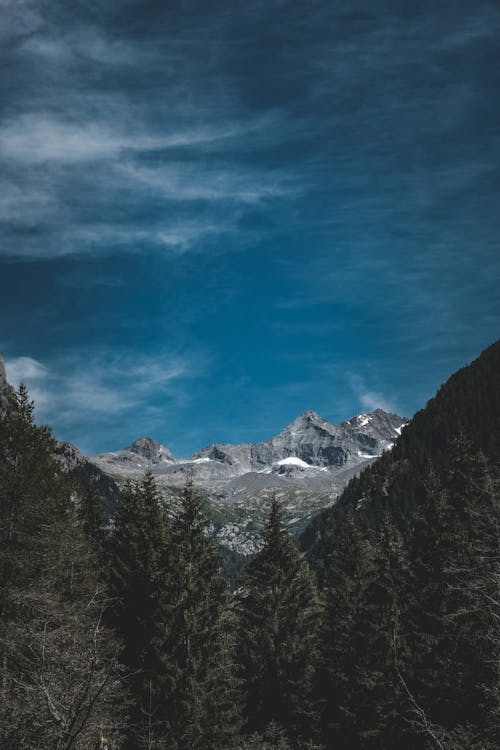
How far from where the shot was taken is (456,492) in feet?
126

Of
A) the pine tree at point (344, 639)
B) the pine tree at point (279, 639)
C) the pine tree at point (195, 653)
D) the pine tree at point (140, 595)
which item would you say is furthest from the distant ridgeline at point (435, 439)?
the pine tree at point (195, 653)

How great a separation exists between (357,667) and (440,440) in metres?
164

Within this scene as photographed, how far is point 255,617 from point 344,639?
5446 millimetres

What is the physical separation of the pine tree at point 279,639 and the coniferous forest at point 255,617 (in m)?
0.08

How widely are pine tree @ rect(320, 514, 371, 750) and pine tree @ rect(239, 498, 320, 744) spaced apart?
3.50ft

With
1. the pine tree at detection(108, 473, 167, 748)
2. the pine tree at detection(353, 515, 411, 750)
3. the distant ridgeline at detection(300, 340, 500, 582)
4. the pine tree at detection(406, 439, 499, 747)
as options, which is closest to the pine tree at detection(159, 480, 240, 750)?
the pine tree at detection(108, 473, 167, 748)

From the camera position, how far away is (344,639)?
38969mm

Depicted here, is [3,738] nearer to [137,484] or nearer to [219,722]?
[219,722]

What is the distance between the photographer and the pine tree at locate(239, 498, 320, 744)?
126 feet

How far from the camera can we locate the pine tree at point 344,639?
3634 cm

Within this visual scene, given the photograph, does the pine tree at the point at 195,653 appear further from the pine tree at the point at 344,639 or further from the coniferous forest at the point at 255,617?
the pine tree at the point at 344,639

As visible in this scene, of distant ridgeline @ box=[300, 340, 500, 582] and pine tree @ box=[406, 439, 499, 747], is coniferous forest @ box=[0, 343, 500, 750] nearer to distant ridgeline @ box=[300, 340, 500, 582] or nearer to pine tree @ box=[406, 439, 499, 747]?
pine tree @ box=[406, 439, 499, 747]

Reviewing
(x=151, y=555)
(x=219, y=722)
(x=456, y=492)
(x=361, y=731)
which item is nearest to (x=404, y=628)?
(x=361, y=731)

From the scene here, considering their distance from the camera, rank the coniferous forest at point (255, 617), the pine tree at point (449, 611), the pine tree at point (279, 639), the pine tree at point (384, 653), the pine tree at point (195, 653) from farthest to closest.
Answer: the pine tree at point (279, 639), the pine tree at point (384, 653), the pine tree at point (195, 653), the pine tree at point (449, 611), the coniferous forest at point (255, 617)
